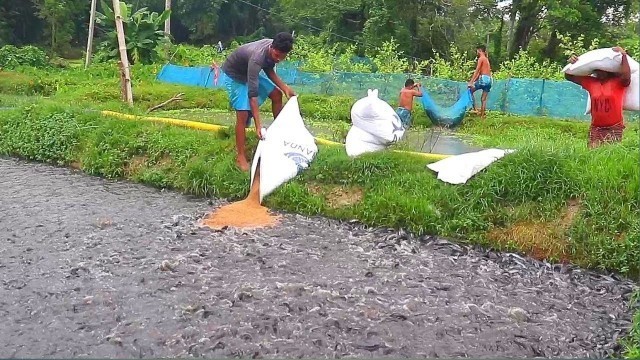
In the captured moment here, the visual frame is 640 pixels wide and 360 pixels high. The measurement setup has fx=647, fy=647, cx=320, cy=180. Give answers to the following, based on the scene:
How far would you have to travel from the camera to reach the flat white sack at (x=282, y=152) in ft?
23.1

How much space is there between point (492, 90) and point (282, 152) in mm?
8877

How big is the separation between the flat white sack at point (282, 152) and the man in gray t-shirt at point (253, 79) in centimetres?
17

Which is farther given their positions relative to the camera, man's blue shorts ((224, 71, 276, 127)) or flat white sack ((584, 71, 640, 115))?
man's blue shorts ((224, 71, 276, 127))

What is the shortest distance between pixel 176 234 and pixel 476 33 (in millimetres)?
23111

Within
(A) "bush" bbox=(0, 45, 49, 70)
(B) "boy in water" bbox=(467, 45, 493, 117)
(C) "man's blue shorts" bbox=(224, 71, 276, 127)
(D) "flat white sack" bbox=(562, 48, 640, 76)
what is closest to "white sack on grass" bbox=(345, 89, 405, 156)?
(C) "man's blue shorts" bbox=(224, 71, 276, 127)

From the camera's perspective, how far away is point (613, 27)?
76.1 feet

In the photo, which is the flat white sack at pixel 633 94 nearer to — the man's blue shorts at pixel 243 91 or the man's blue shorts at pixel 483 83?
the man's blue shorts at pixel 243 91

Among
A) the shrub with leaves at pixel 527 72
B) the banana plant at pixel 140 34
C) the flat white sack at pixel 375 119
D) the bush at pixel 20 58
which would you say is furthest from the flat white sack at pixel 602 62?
the bush at pixel 20 58

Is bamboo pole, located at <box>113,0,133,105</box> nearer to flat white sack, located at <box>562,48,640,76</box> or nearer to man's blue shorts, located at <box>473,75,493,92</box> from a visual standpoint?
man's blue shorts, located at <box>473,75,493,92</box>

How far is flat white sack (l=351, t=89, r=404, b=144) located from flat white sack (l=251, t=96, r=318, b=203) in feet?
2.31

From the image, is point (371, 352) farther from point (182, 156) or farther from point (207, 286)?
point (182, 156)

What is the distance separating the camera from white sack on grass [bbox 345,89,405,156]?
739cm

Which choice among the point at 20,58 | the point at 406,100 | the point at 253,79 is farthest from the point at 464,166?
the point at 20,58

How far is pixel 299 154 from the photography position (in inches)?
284
